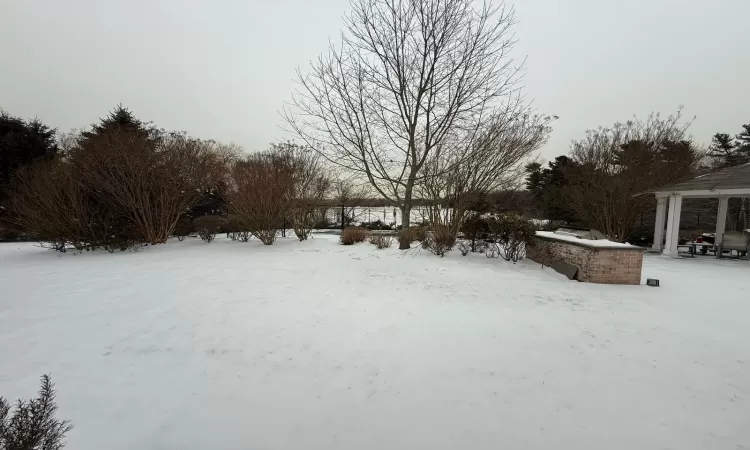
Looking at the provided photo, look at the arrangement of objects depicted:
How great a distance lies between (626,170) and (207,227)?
17120 mm

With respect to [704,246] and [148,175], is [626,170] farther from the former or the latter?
[148,175]

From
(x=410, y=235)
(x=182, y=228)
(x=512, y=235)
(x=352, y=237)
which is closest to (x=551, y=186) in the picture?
(x=512, y=235)

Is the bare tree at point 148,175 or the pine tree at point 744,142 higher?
the pine tree at point 744,142

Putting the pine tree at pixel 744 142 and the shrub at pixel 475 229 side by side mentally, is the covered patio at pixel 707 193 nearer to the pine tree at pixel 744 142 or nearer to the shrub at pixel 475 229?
the shrub at pixel 475 229

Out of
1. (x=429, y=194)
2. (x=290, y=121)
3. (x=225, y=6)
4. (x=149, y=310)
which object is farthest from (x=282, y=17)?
(x=149, y=310)

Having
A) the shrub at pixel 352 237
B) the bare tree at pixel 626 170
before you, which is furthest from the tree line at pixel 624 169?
the shrub at pixel 352 237

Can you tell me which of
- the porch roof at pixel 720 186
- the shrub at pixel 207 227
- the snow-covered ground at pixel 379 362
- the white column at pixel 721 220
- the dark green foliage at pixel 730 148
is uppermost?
the dark green foliage at pixel 730 148

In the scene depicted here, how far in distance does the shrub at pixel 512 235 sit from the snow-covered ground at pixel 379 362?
2099 mm

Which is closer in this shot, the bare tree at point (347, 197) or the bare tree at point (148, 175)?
the bare tree at point (148, 175)

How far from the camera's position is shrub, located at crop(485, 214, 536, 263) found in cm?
742

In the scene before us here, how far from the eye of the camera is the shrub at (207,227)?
1081 cm

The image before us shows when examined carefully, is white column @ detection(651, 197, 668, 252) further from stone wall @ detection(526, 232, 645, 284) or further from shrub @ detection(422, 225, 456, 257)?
shrub @ detection(422, 225, 456, 257)

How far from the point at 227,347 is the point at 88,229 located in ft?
28.1

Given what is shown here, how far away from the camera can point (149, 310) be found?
402cm
